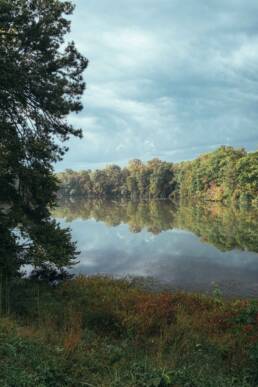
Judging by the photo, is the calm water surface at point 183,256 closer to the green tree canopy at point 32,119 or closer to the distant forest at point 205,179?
the green tree canopy at point 32,119

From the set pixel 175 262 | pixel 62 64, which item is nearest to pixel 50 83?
pixel 62 64

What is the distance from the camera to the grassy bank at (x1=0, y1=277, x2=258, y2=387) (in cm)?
709

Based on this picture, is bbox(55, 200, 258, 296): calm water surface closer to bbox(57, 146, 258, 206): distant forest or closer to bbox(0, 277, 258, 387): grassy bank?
bbox(0, 277, 258, 387): grassy bank

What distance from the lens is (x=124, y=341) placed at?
10.1m

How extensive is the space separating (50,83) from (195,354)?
13739 millimetres

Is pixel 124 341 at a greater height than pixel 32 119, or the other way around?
pixel 32 119

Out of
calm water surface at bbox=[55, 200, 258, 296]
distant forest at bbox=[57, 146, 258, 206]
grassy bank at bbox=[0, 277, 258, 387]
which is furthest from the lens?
distant forest at bbox=[57, 146, 258, 206]

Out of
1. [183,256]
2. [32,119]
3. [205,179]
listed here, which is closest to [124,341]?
[32,119]

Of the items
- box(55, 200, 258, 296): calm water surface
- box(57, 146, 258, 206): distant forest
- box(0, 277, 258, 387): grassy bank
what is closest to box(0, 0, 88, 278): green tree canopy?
box(0, 277, 258, 387): grassy bank

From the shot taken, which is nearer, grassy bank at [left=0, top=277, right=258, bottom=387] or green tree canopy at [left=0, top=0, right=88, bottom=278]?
grassy bank at [left=0, top=277, right=258, bottom=387]

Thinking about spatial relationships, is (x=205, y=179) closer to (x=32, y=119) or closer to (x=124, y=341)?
(x=32, y=119)

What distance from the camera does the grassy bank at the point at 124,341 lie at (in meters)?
7.09

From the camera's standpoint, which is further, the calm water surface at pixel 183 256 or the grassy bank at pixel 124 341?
the calm water surface at pixel 183 256

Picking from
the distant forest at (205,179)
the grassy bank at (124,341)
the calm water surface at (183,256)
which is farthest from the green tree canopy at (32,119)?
the distant forest at (205,179)
